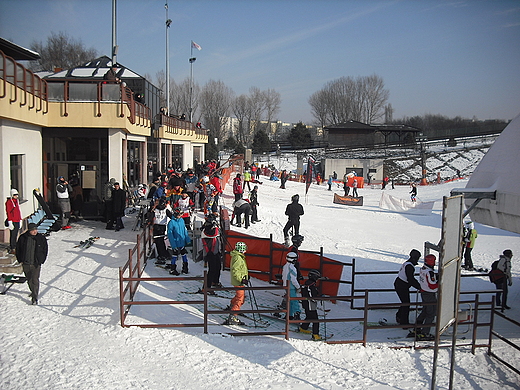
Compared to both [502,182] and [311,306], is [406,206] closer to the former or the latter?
[502,182]

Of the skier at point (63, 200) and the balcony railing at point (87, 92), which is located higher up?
the balcony railing at point (87, 92)

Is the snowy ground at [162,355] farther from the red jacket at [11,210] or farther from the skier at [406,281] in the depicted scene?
the red jacket at [11,210]

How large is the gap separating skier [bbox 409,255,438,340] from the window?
37.9 ft

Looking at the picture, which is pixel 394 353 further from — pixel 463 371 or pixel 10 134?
pixel 10 134

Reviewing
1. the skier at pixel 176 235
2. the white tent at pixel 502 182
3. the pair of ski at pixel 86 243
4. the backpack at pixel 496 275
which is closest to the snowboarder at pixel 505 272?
the backpack at pixel 496 275

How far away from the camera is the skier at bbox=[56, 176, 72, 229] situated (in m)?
14.2

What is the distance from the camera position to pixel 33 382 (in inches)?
232

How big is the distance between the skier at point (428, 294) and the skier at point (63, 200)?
11179 millimetres

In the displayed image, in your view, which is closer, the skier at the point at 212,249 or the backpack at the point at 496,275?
the skier at the point at 212,249

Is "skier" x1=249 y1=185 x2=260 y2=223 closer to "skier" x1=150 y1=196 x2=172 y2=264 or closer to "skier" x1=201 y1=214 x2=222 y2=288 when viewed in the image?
"skier" x1=150 y1=196 x2=172 y2=264

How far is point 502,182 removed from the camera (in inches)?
372

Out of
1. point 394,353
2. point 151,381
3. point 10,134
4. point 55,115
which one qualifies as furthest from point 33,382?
point 55,115

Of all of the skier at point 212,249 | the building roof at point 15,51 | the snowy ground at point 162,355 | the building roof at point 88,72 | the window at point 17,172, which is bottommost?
the snowy ground at point 162,355

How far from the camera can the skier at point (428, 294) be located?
28.4 feet
